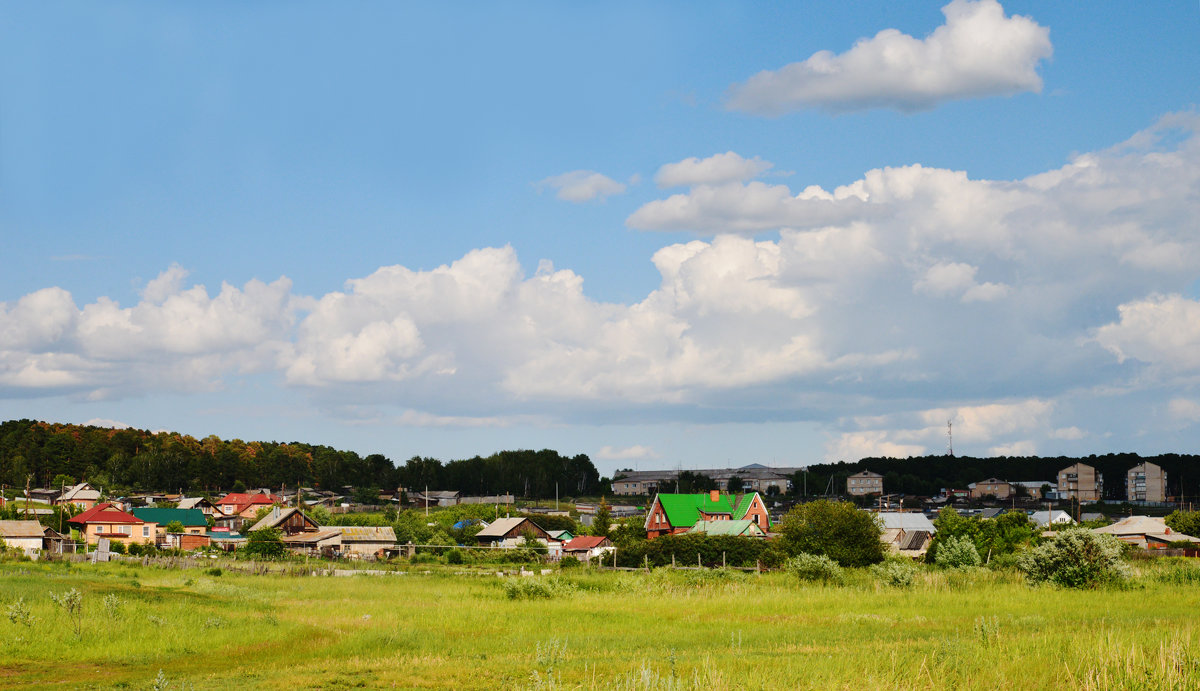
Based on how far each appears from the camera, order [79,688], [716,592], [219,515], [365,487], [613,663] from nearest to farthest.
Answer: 1. [79,688]
2. [613,663]
3. [716,592]
4. [219,515]
5. [365,487]

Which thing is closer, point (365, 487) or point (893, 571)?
point (893, 571)

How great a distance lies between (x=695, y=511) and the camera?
9512cm

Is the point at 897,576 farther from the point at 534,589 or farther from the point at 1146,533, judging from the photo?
the point at 1146,533

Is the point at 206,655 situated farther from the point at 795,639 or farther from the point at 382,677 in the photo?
the point at 795,639

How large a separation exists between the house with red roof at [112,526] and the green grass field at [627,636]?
58187 millimetres

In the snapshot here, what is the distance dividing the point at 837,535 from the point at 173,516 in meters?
79.1

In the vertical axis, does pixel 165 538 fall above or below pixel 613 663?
below

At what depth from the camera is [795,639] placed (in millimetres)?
24797

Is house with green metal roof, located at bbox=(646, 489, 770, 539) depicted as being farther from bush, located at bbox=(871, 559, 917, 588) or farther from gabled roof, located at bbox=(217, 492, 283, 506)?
gabled roof, located at bbox=(217, 492, 283, 506)

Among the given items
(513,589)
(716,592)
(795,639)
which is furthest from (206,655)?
(716,592)

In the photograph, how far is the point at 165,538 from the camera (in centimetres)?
9925

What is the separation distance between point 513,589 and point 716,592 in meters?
8.05

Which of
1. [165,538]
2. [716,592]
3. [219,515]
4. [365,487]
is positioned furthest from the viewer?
[365,487]

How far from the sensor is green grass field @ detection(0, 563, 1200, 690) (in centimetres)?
1677
